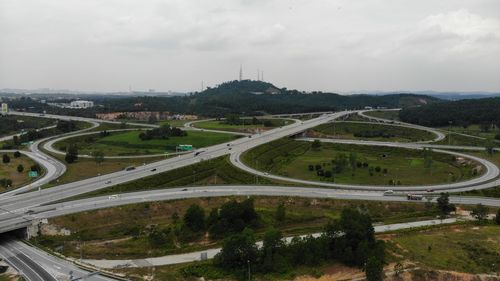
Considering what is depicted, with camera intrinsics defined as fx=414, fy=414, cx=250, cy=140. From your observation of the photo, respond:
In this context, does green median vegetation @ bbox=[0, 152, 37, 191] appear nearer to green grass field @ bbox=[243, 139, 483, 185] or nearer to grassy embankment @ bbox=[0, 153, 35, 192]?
grassy embankment @ bbox=[0, 153, 35, 192]

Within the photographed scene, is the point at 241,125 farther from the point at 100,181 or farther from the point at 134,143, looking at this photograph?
the point at 100,181

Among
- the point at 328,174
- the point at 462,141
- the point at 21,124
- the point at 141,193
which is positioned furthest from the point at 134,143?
the point at 462,141

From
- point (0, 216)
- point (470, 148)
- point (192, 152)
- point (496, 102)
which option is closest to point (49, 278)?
point (0, 216)

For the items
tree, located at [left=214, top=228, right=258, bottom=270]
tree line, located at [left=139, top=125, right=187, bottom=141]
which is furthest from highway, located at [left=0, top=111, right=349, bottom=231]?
tree, located at [left=214, top=228, right=258, bottom=270]

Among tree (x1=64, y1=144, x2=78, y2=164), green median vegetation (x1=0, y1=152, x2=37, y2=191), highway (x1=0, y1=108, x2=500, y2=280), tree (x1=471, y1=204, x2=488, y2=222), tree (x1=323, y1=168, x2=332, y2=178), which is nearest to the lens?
highway (x1=0, y1=108, x2=500, y2=280)

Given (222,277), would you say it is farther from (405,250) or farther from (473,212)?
(473,212)

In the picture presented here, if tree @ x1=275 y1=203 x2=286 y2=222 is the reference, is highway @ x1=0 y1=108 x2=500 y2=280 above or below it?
above
